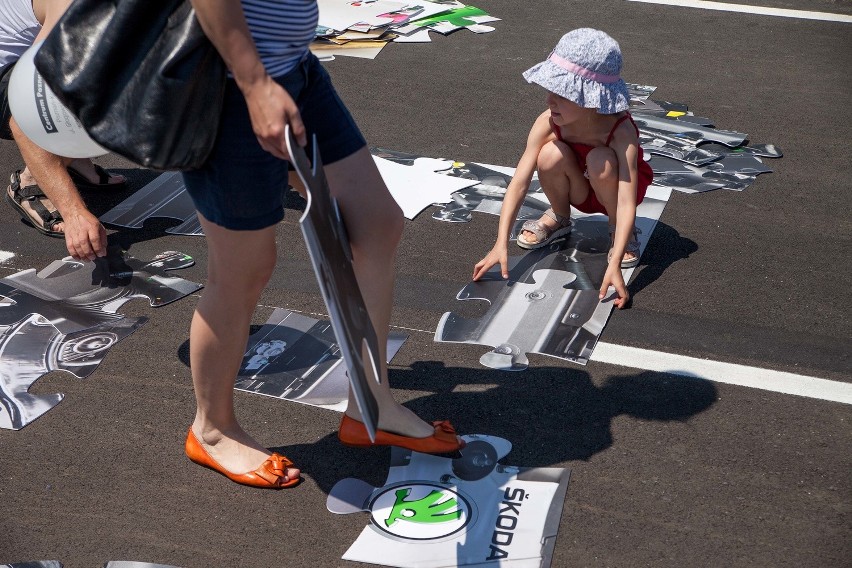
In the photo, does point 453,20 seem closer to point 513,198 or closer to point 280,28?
Answer: point 513,198

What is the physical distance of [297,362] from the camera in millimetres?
3049

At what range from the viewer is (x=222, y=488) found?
252cm

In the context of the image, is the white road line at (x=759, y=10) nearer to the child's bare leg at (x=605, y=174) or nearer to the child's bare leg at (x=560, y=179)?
the child's bare leg at (x=560, y=179)

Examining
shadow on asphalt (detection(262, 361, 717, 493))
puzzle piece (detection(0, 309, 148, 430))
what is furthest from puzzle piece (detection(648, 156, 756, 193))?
puzzle piece (detection(0, 309, 148, 430))

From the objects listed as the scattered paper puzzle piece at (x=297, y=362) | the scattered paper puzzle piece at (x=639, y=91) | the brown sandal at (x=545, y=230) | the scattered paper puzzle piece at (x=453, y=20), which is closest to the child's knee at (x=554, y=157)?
the brown sandal at (x=545, y=230)

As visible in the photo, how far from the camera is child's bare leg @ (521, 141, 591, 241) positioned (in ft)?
12.0

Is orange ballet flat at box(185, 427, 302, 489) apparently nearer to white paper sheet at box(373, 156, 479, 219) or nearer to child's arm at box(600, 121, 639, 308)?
child's arm at box(600, 121, 639, 308)

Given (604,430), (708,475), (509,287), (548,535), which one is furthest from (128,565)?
(509,287)

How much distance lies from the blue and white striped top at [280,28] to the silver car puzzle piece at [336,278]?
0.19 m

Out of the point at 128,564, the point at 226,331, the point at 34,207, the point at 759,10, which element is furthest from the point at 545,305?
the point at 759,10

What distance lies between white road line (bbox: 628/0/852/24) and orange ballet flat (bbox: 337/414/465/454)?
543 centimetres

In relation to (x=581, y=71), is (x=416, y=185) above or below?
below

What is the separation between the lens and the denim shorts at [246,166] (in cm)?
201

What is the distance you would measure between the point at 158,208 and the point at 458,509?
89.0 inches
